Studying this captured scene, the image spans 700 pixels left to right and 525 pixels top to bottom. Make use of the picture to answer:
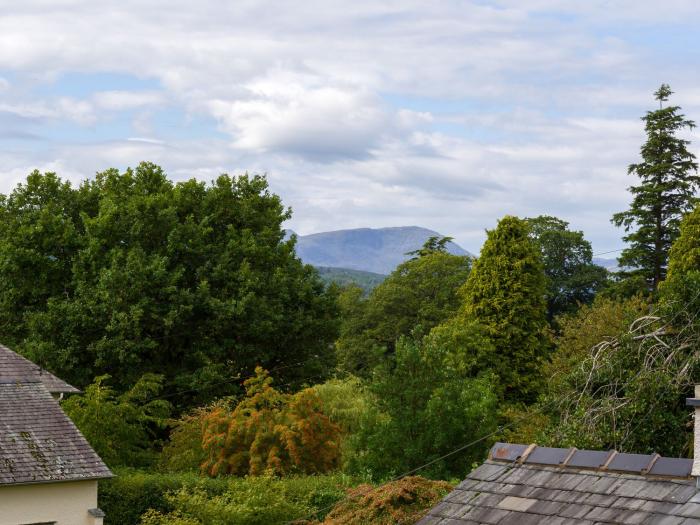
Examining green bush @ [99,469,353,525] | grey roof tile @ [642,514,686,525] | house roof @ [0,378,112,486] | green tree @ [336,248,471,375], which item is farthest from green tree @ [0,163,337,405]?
grey roof tile @ [642,514,686,525]

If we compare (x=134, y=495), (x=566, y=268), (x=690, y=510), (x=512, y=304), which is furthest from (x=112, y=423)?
(x=566, y=268)

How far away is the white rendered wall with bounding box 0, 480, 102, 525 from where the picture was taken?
68.7 ft

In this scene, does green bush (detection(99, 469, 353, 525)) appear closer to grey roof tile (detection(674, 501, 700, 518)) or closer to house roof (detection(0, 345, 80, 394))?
house roof (detection(0, 345, 80, 394))

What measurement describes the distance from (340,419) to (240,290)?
5.94 metres

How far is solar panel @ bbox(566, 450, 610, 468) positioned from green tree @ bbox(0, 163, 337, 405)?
24.6m

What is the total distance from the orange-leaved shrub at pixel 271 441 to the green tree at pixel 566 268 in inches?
1552

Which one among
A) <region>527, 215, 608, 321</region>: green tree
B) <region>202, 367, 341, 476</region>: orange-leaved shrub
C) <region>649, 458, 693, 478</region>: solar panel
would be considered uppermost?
<region>527, 215, 608, 321</region>: green tree

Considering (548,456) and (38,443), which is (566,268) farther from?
(548,456)

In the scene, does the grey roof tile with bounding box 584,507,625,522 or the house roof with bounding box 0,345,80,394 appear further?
the house roof with bounding box 0,345,80,394

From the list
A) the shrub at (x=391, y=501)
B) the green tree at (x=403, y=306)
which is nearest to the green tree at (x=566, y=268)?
the green tree at (x=403, y=306)

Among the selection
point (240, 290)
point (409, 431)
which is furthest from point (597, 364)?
point (240, 290)

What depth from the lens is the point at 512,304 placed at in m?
40.2

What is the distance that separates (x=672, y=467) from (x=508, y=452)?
187cm

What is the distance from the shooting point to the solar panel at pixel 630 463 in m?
8.91
